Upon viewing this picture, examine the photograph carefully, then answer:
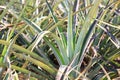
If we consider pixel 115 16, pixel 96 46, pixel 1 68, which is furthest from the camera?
pixel 115 16

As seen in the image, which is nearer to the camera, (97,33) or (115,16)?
(97,33)

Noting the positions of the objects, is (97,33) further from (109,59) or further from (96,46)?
(109,59)

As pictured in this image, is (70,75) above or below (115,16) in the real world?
below

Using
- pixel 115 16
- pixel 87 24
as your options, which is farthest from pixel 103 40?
pixel 87 24

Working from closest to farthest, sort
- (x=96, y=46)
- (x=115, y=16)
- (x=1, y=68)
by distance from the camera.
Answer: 1. (x=1, y=68)
2. (x=96, y=46)
3. (x=115, y=16)

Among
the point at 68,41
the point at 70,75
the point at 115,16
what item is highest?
the point at 115,16

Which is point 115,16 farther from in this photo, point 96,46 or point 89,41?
point 89,41

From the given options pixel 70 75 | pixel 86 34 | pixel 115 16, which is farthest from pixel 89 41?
pixel 115 16

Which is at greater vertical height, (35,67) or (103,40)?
(103,40)

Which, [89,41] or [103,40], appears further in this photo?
[103,40]
